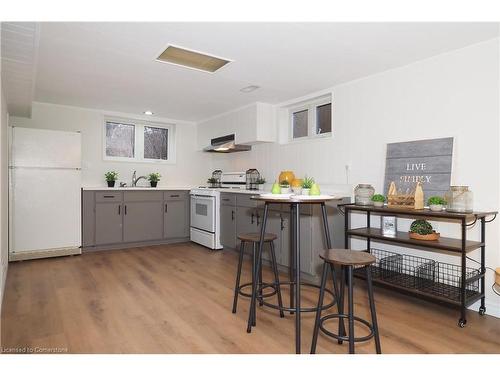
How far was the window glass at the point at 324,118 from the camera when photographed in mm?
4113

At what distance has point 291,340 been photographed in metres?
2.12

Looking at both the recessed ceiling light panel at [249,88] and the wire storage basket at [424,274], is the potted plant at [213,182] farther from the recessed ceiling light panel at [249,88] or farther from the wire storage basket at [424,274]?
the wire storage basket at [424,274]

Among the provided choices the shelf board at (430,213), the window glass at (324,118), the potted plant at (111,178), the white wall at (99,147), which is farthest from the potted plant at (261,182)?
the potted plant at (111,178)

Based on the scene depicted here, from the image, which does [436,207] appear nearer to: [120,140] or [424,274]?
[424,274]

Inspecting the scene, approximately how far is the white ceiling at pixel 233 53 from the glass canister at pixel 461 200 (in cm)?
119

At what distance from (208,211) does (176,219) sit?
753 millimetres

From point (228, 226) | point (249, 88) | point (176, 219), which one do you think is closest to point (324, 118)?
point (249, 88)

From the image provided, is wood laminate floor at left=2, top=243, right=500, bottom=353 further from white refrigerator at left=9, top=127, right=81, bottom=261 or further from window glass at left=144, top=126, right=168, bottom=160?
window glass at left=144, top=126, right=168, bottom=160

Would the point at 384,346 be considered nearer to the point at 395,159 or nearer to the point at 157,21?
the point at 395,159

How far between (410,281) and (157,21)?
2.93m

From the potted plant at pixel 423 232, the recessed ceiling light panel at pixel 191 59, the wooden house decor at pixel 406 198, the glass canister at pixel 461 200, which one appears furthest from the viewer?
the recessed ceiling light panel at pixel 191 59

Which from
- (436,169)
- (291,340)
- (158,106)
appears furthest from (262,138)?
(291,340)

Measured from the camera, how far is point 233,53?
2.88 m

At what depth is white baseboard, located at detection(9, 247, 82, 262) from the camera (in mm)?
4055
